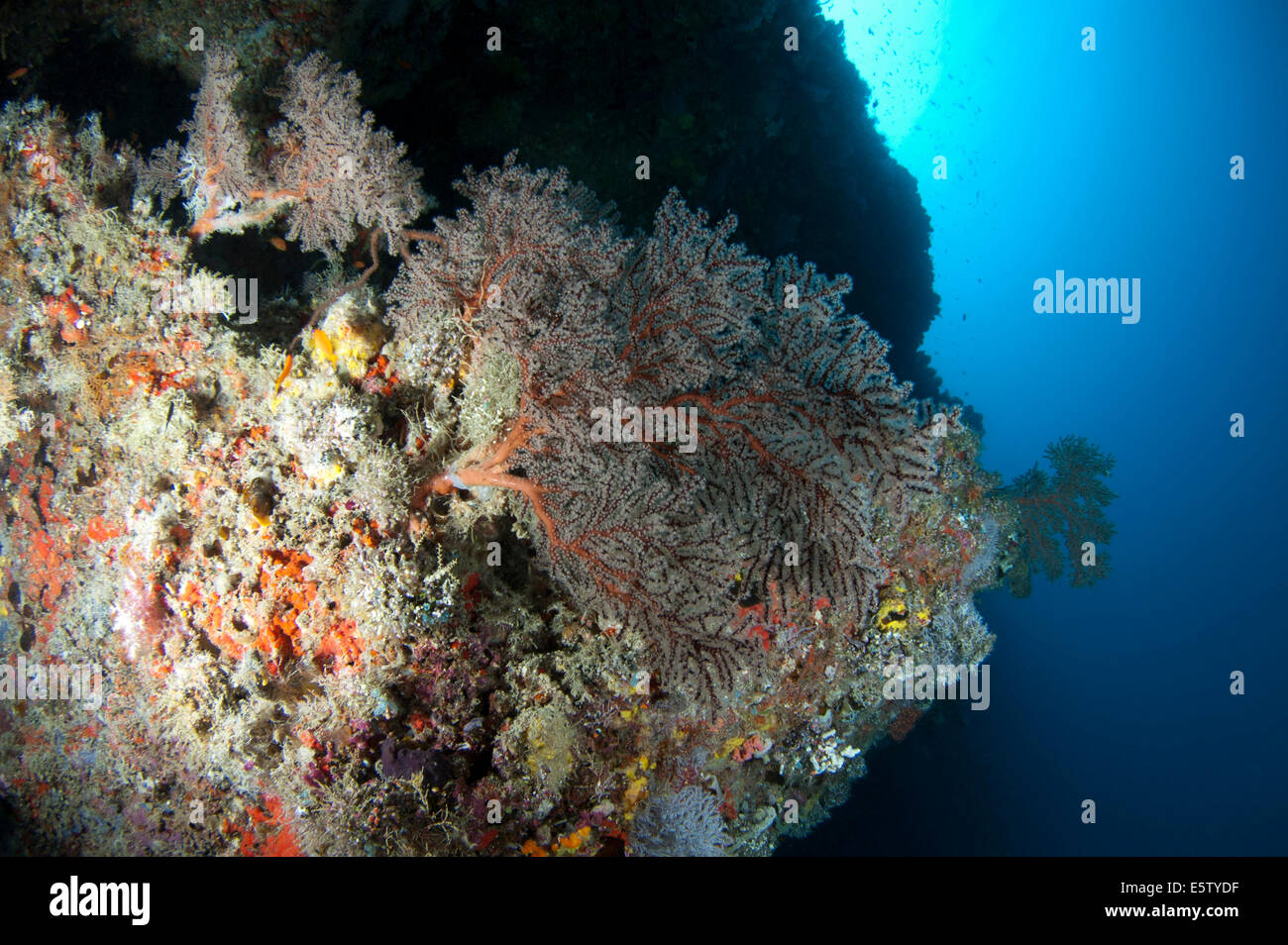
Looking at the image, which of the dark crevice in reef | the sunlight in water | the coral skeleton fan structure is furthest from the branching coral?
the sunlight in water

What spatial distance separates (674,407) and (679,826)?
3.68 meters

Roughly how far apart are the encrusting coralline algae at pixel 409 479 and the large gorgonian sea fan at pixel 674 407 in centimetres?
2

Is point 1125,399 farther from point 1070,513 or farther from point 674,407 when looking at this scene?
point 674,407

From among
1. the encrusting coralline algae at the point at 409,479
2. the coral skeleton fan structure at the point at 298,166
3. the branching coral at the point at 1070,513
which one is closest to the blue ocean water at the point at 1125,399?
the branching coral at the point at 1070,513

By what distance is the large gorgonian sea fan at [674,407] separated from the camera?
358cm

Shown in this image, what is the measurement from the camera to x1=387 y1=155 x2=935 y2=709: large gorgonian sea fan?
3.58 metres

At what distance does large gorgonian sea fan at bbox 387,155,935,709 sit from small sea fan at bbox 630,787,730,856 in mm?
1618

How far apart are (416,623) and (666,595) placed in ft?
5.39

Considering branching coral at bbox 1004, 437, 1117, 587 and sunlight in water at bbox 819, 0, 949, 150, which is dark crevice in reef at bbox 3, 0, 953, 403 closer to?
branching coral at bbox 1004, 437, 1117, 587

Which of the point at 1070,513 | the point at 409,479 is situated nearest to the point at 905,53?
the point at 1070,513

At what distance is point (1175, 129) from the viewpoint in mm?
65812

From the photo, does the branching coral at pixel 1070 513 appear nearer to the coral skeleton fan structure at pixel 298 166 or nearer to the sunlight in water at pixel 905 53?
the coral skeleton fan structure at pixel 298 166
